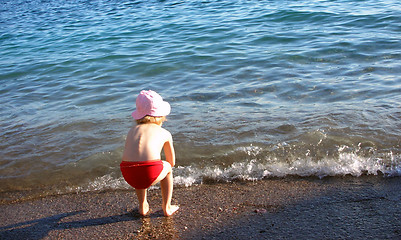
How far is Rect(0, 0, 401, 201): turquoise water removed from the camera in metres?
4.39

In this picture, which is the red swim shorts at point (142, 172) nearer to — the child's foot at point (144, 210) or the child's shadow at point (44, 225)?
the child's foot at point (144, 210)

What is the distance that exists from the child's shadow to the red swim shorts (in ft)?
1.19

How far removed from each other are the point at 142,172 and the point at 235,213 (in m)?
0.82

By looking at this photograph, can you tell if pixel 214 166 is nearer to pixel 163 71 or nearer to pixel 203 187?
pixel 203 187

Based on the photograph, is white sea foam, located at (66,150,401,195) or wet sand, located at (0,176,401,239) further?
white sea foam, located at (66,150,401,195)

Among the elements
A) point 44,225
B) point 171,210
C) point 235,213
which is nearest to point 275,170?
point 235,213

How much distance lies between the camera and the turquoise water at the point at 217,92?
439cm

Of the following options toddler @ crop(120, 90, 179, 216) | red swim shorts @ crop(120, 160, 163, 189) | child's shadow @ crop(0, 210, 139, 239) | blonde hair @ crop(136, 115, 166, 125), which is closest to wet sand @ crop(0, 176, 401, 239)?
child's shadow @ crop(0, 210, 139, 239)

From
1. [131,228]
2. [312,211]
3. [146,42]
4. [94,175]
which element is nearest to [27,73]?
[146,42]

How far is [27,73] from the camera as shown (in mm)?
9227

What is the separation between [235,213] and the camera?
3.38 m

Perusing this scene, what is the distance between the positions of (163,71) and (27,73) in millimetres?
3225

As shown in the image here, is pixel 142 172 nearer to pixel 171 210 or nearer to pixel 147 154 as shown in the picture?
pixel 147 154

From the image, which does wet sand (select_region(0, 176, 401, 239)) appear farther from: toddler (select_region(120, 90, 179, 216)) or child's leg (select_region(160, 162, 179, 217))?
toddler (select_region(120, 90, 179, 216))
